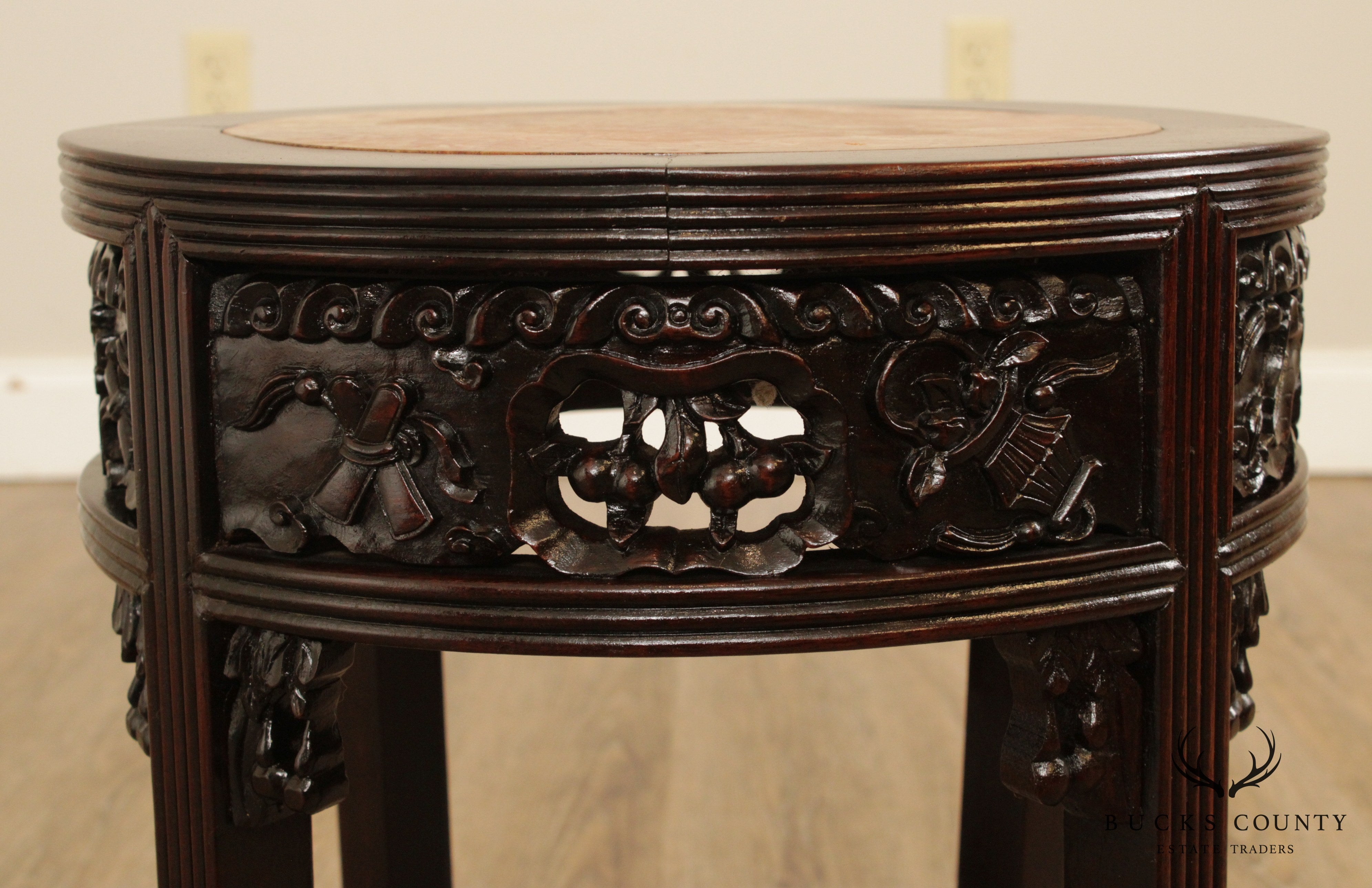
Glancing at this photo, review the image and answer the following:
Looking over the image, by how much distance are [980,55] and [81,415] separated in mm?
1463

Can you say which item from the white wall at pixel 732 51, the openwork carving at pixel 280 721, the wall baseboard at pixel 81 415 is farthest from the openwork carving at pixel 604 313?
the wall baseboard at pixel 81 415

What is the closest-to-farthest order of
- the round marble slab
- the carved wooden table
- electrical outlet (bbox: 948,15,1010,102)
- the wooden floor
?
1. the carved wooden table
2. the round marble slab
3. the wooden floor
4. electrical outlet (bbox: 948,15,1010,102)

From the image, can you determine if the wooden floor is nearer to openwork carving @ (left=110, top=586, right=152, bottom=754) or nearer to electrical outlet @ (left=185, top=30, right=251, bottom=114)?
openwork carving @ (left=110, top=586, right=152, bottom=754)

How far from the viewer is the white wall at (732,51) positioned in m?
2.14

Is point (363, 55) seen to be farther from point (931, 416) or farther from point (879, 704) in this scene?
point (931, 416)

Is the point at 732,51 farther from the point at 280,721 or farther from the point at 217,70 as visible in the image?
the point at 280,721

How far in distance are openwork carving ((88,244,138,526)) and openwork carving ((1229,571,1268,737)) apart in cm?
55

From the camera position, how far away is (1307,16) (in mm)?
2145

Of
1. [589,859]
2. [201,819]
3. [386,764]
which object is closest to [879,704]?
[589,859]

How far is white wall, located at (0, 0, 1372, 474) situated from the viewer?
2.14 meters

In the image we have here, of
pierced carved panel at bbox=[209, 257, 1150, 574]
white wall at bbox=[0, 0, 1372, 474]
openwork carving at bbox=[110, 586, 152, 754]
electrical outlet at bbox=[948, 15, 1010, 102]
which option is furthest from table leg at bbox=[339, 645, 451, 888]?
electrical outlet at bbox=[948, 15, 1010, 102]

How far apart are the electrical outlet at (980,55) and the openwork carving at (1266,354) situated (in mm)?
1434

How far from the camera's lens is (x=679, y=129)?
82cm

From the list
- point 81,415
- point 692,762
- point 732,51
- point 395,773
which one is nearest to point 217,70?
point 81,415
